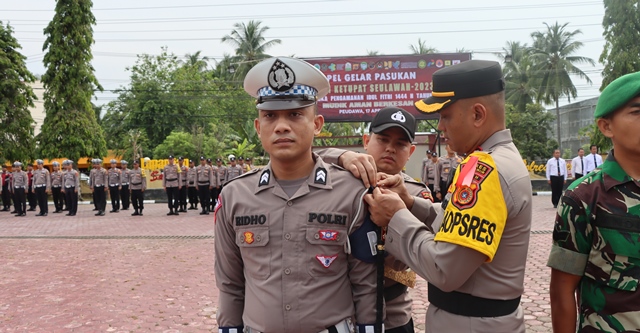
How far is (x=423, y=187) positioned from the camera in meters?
2.71

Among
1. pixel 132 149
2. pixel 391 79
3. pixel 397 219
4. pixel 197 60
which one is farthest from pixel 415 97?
pixel 197 60

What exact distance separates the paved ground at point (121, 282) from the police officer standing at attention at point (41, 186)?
5.87 meters

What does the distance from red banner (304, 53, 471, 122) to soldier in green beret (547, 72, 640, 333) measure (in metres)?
17.6

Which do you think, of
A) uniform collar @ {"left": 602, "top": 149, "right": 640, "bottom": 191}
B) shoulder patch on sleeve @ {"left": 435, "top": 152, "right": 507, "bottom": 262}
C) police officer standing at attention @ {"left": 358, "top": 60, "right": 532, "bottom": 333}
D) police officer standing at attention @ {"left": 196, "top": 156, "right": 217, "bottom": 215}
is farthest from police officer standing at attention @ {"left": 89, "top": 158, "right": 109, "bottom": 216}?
uniform collar @ {"left": 602, "top": 149, "right": 640, "bottom": 191}

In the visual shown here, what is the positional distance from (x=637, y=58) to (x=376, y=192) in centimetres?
2765

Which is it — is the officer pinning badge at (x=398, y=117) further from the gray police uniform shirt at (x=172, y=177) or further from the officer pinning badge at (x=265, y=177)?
the gray police uniform shirt at (x=172, y=177)

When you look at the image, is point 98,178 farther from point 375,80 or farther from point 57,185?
point 375,80

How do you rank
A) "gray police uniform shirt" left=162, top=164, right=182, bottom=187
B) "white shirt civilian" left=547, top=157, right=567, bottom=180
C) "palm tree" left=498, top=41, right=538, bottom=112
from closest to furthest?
"white shirt civilian" left=547, top=157, right=567, bottom=180
"gray police uniform shirt" left=162, top=164, right=182, bottom=187
"palm tree" left=498, top=41, right=538, bottom=112

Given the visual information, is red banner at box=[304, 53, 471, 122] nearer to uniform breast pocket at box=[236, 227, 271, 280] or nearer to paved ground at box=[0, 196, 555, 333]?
paved ground at box=[0, 196, 555, 333]

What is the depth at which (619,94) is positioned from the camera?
185 centimetres

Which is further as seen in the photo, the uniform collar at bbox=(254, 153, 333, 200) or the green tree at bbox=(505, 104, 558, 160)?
the green tree at bbox=(505, 104, 558, 160)

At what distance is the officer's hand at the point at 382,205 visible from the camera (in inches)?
74.8

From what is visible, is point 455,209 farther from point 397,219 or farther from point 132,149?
point 132,149

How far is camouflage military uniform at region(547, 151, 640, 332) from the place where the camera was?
1774mm
